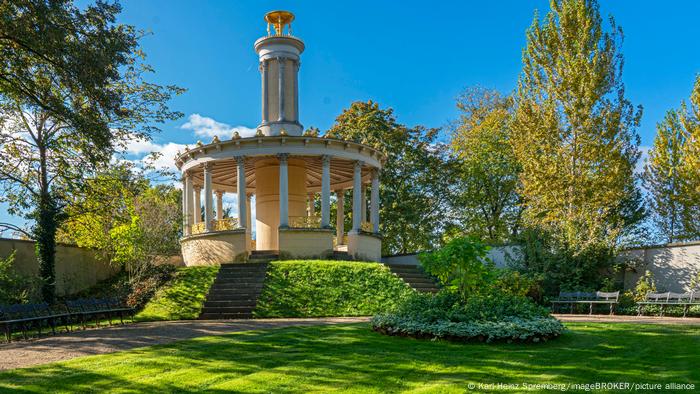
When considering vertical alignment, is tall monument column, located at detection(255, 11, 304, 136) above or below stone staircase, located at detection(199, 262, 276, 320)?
above

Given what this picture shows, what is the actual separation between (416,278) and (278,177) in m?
9.08

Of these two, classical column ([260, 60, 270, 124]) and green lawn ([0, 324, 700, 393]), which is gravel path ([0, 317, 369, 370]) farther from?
classical column ([260, 60, 270, 124])

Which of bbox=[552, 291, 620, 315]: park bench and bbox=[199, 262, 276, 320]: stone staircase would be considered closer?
bbox=[199, 262, 276, 320]: stone staircase

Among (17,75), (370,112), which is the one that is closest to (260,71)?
(370,112)

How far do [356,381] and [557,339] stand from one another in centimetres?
520

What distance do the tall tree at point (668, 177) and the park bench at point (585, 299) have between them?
14484mm

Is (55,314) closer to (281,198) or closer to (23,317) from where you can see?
(23,317)

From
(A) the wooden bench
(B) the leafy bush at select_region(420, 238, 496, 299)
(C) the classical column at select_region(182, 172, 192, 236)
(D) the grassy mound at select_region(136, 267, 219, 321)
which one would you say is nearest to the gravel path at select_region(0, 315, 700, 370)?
(A) the wooden bench

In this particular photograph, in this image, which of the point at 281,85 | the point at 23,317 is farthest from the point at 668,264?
the point at 23,317

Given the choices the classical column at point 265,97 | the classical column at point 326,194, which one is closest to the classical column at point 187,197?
the classical column at point 265,97

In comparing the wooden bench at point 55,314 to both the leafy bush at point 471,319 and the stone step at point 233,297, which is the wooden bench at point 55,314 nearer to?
the stone step at point 233,297

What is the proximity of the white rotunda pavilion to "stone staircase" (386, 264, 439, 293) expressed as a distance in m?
2.96

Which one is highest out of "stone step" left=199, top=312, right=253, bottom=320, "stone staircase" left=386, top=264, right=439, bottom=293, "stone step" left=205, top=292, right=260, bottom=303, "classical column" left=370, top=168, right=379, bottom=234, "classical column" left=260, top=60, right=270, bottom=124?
"classical column" left=260, top=60, right=270, bottom=124

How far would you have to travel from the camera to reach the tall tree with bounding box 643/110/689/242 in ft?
102
